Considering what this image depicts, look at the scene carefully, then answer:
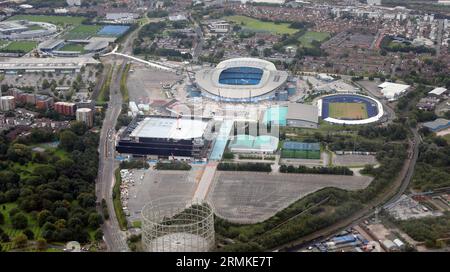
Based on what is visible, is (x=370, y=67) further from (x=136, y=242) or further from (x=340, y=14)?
(x=136, y=242)

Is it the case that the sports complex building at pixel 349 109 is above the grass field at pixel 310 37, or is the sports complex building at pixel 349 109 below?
below

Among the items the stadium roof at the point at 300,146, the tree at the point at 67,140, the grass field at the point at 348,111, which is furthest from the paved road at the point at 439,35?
the tree at the point at 67,140

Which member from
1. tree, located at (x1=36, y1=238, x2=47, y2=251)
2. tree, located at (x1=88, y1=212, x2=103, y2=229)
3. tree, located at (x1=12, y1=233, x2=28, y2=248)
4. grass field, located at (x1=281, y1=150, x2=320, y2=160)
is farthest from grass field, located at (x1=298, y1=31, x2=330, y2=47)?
tree, located at (x1=12, y1=233, x2=28, y2=248)

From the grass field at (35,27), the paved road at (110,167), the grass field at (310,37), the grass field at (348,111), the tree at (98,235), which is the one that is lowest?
the grass field at (348,111)

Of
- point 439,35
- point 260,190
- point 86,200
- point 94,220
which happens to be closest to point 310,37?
point 439,35

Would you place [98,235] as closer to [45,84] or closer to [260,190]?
[260,190]

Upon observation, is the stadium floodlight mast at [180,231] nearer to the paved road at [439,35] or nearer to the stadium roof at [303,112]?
the stadium roof at [303,112]
